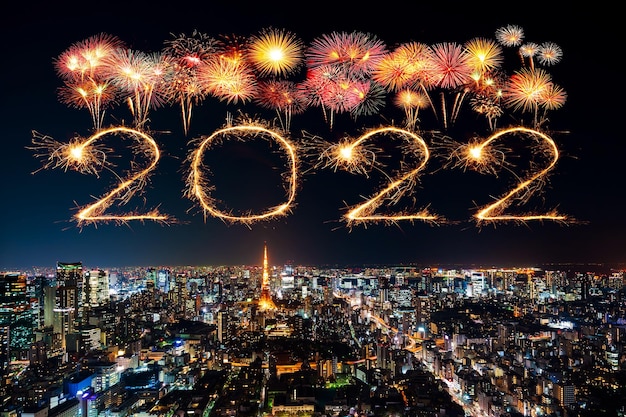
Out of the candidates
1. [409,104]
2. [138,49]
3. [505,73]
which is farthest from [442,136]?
[138,49]

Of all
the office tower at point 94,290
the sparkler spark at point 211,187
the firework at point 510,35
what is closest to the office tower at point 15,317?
the office tower at point 94,290

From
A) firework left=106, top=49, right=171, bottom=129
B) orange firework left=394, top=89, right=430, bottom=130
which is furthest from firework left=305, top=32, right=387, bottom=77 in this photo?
firework left=106, top=49, right=171, bottom=129

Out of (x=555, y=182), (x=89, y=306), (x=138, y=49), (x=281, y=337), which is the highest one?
(x=138, y=49)

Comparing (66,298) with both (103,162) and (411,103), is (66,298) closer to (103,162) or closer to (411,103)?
(103,162)

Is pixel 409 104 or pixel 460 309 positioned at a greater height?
pixel 409 104

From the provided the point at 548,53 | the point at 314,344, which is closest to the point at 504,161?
the point at 548,53

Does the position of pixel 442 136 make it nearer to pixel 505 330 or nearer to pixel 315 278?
pixel 505 330

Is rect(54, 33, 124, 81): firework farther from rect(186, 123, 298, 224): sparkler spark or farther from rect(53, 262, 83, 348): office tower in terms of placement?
rect(53, 262, 83, 348): office tower
